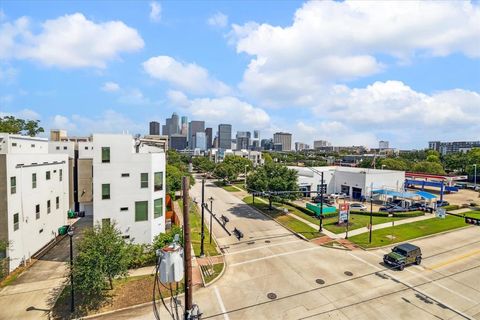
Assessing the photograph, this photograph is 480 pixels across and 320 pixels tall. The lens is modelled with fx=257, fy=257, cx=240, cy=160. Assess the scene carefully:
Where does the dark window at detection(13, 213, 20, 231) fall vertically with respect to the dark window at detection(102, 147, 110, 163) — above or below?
below

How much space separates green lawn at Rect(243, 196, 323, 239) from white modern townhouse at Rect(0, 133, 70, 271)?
29.9 m

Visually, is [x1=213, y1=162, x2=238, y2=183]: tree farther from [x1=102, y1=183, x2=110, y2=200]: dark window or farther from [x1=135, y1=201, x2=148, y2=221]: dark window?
[x1=102, y1=183, x2=110, y2=200]: dark window

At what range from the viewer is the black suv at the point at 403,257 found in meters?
23.9

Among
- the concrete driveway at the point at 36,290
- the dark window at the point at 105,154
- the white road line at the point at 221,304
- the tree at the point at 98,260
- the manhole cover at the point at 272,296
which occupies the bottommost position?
the concrete driveway at the point at 36,290

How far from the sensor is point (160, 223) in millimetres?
28609

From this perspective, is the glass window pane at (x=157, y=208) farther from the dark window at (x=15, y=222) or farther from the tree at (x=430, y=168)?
the tree at (x=430, y=168)

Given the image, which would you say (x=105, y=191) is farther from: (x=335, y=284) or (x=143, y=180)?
(x=335, y=284)

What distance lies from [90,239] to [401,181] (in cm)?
6409

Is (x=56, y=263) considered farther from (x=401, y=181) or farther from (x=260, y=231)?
(x=401, y=181)

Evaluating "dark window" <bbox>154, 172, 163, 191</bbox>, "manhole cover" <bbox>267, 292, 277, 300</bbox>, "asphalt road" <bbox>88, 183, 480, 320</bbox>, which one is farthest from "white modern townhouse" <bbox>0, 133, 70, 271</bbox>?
"manhole cover" <bbox>267, 292, 277, 300</bbox>

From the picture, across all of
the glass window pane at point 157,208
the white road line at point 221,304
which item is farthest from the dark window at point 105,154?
the white road line at point 221,304

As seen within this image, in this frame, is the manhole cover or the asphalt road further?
the manhole cover

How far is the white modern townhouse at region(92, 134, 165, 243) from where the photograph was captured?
1003 inches

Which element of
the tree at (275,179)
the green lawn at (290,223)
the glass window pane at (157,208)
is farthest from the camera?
the tree at (275,179)
